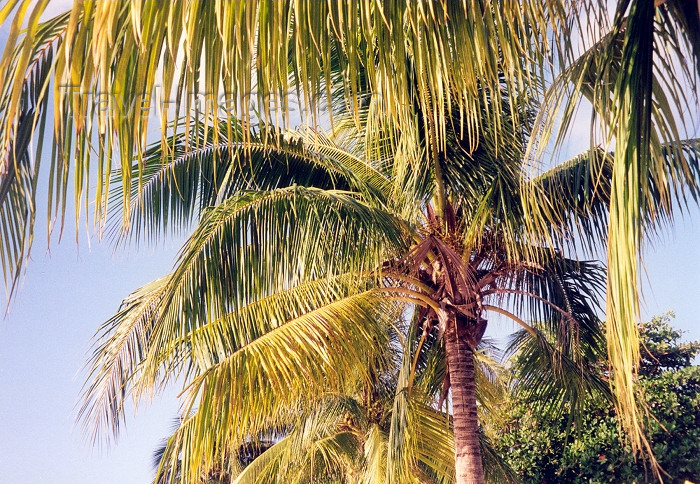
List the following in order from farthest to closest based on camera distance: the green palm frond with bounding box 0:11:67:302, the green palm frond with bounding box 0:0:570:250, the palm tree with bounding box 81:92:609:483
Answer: the palm tree with bounding box 81:92:609:483 → the green palm frond with bounding box 0:11:67:302 → the green palm frond with bounding box 0:0:570:250

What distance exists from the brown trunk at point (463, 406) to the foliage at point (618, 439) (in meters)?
5.78

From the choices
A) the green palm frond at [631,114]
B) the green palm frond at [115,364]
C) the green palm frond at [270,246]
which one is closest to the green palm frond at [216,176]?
the green palm frond at [115,364]

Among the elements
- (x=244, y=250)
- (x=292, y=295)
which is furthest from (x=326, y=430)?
(x=244, y=250)

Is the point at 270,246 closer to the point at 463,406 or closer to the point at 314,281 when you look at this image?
the point at 314,281

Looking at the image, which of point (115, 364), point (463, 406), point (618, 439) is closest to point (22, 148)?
point (115, 364)

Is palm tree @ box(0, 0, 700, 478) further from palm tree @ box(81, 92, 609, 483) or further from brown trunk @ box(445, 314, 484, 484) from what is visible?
brown trunk @ box(445, 314, 484, 484)

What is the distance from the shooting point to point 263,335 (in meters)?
5.53

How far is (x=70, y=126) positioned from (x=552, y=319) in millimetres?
6870

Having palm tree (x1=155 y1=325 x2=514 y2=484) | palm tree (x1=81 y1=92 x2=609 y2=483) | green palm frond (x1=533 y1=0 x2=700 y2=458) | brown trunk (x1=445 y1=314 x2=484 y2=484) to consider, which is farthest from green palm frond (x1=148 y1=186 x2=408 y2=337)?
green palm frond (x1=533 y1=0 x2=700 y2=458)

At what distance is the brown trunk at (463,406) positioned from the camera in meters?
6.38

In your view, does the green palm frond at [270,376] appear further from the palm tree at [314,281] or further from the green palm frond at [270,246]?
the green palm frond at [270,246]

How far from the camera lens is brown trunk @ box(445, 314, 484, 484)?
20.9 feet

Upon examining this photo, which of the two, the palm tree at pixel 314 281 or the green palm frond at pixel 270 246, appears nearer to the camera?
the palm tree at pixel 314 281

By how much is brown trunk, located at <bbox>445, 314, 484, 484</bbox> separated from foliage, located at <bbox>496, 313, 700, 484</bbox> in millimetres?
5784
